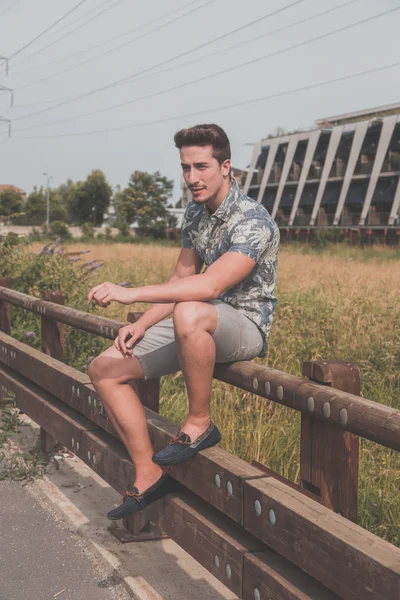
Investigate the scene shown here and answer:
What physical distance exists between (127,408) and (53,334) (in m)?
2.56

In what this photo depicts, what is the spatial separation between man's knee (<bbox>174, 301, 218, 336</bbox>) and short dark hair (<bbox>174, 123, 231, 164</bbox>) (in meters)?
0.71

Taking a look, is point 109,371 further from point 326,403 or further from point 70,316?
point 70,316

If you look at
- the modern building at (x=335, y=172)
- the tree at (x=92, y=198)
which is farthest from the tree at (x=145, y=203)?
the modern building at (x=335, y=172)

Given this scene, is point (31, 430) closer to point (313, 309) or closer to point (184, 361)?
point (184, 361)

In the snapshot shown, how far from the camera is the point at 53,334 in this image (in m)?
5.77

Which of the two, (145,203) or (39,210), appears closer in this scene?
(145,203)

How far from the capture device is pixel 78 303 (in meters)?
8.33

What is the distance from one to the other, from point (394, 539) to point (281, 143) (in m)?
70.3

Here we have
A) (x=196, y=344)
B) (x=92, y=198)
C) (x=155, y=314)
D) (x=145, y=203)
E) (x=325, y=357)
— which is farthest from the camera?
(x=92, y=198)

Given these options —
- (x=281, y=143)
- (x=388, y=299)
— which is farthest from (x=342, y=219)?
(x=388, y=299)

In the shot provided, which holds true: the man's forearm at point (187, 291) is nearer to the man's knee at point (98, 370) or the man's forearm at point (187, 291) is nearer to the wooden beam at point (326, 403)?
the wooden beam at point (326, 403)

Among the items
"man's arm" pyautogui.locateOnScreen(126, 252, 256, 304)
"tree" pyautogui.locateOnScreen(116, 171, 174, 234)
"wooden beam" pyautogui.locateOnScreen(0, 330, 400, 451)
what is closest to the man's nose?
"man's arm" pyautogui.locateOnScreen(126, 252, 256, 304)

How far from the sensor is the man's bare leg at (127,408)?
3.30 metres

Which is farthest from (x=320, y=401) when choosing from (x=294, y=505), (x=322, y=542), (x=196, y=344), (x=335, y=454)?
(x=196, y=344)
